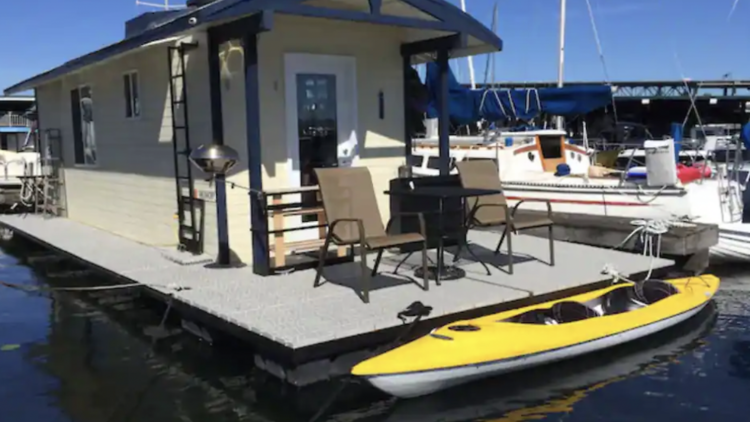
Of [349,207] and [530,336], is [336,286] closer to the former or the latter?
[349,207]

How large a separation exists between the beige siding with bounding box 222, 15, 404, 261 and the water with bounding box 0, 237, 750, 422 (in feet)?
5.46

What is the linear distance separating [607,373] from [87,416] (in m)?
3.72

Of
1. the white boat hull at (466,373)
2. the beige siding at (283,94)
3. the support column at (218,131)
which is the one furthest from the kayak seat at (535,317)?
the support column at (218,131)

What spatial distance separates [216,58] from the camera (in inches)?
254

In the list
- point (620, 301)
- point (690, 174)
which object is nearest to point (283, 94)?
point (620, 301)

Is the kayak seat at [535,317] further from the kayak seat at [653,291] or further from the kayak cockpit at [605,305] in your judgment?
the kayak seat at [653,291]

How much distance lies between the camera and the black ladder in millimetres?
7094

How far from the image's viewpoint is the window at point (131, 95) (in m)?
8.40

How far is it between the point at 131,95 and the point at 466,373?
19.4 ft

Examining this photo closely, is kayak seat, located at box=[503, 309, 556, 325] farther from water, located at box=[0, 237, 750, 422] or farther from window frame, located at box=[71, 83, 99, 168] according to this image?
window frame, located at box=[71, 83, 99, 168]

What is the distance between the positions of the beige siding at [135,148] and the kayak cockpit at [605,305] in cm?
346

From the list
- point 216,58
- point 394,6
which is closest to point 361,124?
point 394,6

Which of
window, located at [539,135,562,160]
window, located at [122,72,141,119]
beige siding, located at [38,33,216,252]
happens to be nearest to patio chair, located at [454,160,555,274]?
beige siding, located at [38,33,216,252]

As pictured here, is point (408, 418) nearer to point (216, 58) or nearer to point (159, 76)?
point (216, 58)
